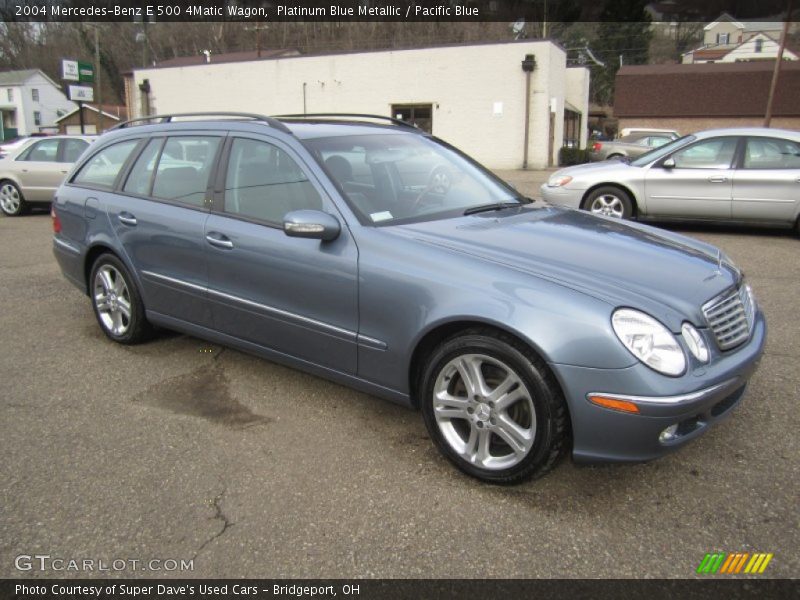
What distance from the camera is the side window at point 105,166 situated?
469 centimetres

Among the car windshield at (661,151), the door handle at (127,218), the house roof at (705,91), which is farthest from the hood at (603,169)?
the house roof at (705,91)

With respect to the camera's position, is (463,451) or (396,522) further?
(463,451)

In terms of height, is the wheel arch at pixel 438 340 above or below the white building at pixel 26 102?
below

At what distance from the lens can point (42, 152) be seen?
A: 12.1m

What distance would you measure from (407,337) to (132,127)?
3.05 metres

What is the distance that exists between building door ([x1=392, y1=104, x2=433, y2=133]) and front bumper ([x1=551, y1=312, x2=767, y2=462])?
25.5 metres

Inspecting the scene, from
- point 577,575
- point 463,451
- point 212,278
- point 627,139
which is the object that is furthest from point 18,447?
point 627,139

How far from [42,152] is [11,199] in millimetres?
1076

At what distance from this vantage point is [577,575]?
235 centimetres

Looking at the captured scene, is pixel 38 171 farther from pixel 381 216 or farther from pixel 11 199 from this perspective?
pixel 381 216

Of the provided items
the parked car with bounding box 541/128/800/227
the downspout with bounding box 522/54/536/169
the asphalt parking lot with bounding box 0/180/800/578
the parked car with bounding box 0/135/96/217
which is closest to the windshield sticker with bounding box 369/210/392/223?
the asphalt parking lot with bounding box 0/180/800/578
